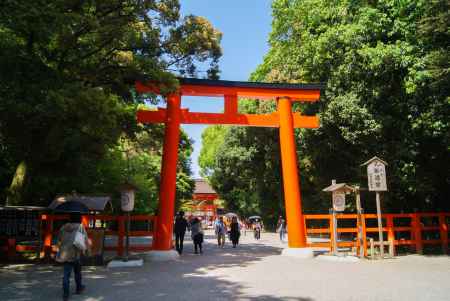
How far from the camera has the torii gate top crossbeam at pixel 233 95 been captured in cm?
1299

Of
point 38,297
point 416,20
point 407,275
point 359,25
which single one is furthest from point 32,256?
point 416,20

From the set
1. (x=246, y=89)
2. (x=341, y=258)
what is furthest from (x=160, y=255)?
(x=246, y=89)

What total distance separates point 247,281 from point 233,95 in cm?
754

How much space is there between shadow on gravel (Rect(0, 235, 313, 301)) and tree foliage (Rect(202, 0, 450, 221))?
7.02 meters

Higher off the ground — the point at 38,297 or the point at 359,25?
the point at 359,25

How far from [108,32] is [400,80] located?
10.5 m

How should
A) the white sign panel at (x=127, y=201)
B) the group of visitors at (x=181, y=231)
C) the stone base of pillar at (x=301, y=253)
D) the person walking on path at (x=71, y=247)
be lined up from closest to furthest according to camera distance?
the person walking on path at (x=71, y=247) < the white sign panel at (x=127, y=201) < the stone base of pillar at (x=301, y=253) < the group of visitors at (x=181, y=231)

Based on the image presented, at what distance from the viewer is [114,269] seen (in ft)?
32.0

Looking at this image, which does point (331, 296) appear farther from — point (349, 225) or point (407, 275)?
point (349, 225)

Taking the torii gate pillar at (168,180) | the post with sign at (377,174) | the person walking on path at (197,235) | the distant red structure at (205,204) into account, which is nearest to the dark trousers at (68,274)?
the torii gate pillar at (168,180)

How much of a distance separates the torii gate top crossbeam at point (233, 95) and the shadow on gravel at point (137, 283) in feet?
17.0

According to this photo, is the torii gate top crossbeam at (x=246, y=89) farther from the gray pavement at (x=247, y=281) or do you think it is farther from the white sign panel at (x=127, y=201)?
the gray pavement at (x=247, y=281)

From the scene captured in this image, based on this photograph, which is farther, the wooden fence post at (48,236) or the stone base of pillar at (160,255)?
the stone base of pillar at (160,255)

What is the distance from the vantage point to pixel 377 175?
1166 centimetres
